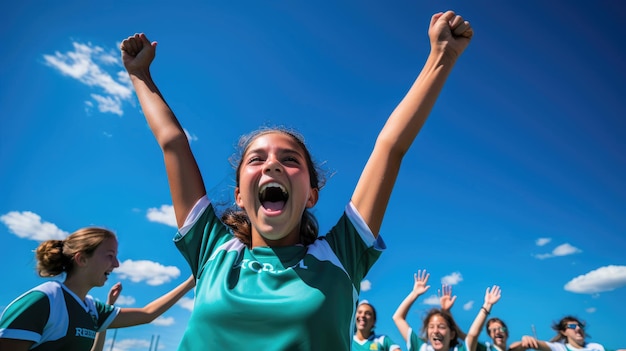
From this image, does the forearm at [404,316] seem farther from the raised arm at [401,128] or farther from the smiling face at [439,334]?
the raised arm at [401,128]

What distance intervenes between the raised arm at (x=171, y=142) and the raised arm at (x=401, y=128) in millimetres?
785

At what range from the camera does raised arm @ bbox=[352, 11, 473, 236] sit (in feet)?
6.19

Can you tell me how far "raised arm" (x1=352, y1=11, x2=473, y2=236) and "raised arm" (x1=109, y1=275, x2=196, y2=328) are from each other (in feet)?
12.9

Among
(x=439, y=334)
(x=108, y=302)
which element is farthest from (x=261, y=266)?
(x=439, y=334)

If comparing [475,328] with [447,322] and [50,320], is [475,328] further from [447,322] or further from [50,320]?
[50,320]

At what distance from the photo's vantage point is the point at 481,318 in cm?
920

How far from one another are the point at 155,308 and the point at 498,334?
812 cm

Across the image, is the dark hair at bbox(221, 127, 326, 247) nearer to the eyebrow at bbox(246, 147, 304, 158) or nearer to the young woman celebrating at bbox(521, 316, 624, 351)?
the eyebrow at bbox(246, 147, 304, 158)

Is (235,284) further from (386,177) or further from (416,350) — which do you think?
(416,350)

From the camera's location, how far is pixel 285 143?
2170 mm

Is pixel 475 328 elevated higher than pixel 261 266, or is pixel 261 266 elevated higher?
pixel 475 328

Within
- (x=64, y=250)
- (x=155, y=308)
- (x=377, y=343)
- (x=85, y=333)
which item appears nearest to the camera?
(x=85, y=333)

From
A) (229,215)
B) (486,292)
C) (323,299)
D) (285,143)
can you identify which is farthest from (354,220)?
(486,292)

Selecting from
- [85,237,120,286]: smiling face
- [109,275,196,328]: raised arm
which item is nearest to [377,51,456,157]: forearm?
[85,237,120,286]: smiling face
